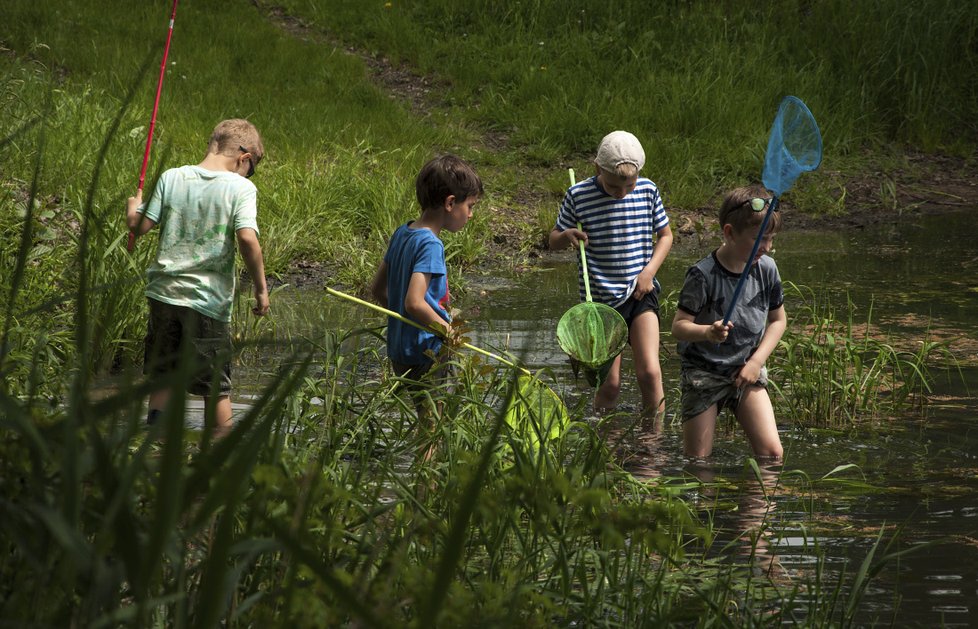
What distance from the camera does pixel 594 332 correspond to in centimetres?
553

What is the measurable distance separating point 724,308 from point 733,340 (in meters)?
0.13

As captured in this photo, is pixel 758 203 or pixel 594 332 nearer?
pixel 758 203

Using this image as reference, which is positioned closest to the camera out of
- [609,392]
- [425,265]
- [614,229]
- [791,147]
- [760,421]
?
[791,147]

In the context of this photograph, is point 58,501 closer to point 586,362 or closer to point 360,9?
point 586,362

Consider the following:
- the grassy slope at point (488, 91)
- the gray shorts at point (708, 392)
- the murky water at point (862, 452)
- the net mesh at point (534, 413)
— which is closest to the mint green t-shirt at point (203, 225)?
the murky water at point (862, 452)

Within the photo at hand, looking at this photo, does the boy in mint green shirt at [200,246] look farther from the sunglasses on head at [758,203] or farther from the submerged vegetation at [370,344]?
the sunglasses on head at [758,203]

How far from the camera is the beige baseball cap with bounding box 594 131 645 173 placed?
5.76 meters

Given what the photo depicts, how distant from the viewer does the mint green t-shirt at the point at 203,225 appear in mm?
4980

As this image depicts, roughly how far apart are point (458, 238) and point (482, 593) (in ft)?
22.0

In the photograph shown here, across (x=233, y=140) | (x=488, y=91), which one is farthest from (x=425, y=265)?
(x=488, y=91)

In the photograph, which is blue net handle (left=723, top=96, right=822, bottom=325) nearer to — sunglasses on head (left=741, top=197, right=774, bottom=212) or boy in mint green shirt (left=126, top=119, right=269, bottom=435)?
sunglasses on head (left=741, top=197, right=774, bottom=212)

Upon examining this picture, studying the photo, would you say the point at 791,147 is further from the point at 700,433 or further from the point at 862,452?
the point at 862,452

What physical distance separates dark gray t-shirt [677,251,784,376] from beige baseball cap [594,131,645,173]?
3.24ft

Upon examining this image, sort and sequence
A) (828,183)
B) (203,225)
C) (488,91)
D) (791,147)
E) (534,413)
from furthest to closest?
(488,91) → (828,183) → (203,225) → (791,147) → (534,413)
